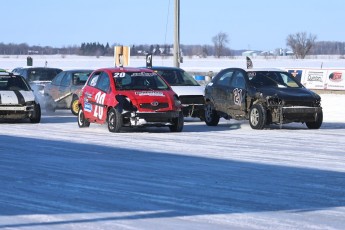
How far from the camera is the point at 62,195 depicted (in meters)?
10.4

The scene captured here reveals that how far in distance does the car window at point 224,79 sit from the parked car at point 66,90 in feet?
16.9

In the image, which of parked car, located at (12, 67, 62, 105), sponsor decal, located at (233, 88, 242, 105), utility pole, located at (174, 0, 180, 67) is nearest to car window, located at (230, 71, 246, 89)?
sponsor decal, located at (233, 88, 242, 105)

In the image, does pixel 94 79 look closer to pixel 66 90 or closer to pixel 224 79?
pixel 224 79

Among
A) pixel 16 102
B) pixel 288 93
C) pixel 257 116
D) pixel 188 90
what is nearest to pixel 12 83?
pixel 16 102

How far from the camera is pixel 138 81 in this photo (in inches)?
804

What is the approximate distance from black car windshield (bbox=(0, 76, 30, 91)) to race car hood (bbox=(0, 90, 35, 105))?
17.3 inches

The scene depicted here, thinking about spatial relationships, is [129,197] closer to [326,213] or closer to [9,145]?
[326,213]

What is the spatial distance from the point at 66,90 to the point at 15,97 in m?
4.70

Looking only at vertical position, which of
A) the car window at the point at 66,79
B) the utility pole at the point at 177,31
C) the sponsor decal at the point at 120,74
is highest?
the utility pole at the point at 177,31

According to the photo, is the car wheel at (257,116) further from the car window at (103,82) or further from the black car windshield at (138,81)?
the car window at (103,82)

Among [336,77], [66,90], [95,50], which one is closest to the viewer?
[66,90]

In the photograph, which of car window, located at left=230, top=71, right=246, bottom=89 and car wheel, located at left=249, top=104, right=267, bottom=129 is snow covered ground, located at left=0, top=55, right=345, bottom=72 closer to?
car window, located at left=230, top=71, right=246, bottom=89

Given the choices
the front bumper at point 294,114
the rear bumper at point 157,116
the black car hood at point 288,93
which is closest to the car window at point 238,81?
the black car hood at point 288,93

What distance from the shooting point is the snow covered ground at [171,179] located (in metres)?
8.98
